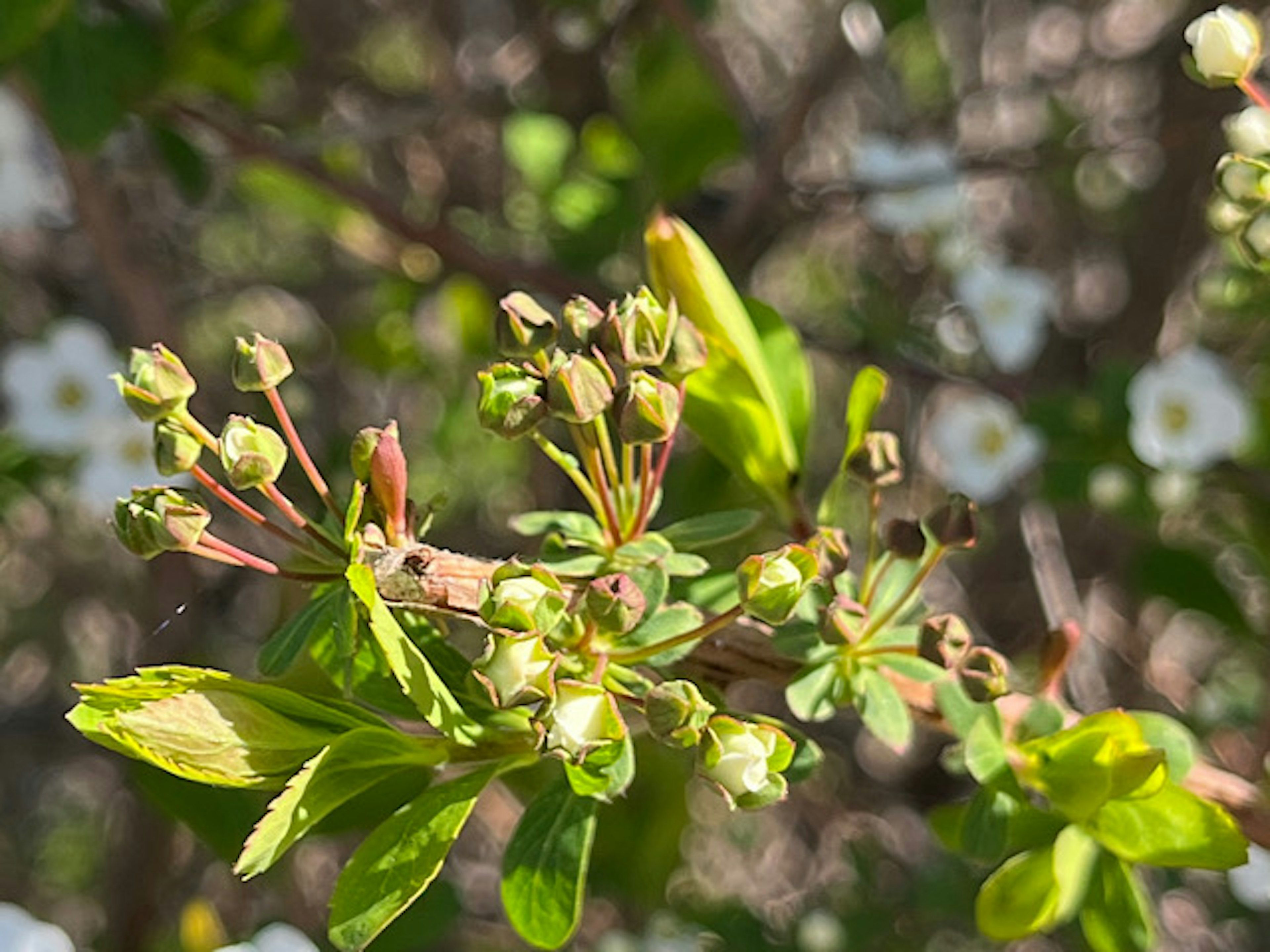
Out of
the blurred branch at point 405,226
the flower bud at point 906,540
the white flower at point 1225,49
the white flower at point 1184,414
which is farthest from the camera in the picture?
the blurred branch at point 405,226

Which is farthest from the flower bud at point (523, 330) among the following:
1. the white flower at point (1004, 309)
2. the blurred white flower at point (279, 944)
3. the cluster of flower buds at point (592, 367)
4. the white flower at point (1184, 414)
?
the white flower at point (1004, 309)

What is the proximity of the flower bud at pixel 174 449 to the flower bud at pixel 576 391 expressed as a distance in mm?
185

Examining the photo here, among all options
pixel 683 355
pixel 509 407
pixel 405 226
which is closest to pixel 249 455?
pixel 509 407

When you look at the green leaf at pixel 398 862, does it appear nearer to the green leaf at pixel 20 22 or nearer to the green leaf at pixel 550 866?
the green leaf at pixel 550 866

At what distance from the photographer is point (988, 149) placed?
6.89 feet

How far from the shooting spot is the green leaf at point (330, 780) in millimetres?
710

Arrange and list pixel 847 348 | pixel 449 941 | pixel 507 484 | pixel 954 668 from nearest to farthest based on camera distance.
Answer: pixel 954 668 < pixel 847 348 < pixel 449 941 < pixel 507 484

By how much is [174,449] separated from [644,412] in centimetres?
24

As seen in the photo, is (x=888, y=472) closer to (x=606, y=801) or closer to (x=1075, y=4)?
(x=606, y=801)

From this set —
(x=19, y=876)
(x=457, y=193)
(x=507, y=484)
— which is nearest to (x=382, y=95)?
(x=457, y=193)

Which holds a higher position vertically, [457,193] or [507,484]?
[457,193]

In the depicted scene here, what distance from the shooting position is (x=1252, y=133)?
97 centimetres

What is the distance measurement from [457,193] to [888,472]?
124cm

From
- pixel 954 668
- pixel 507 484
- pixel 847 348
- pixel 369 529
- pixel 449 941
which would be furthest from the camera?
Answer: pixel 507 484
